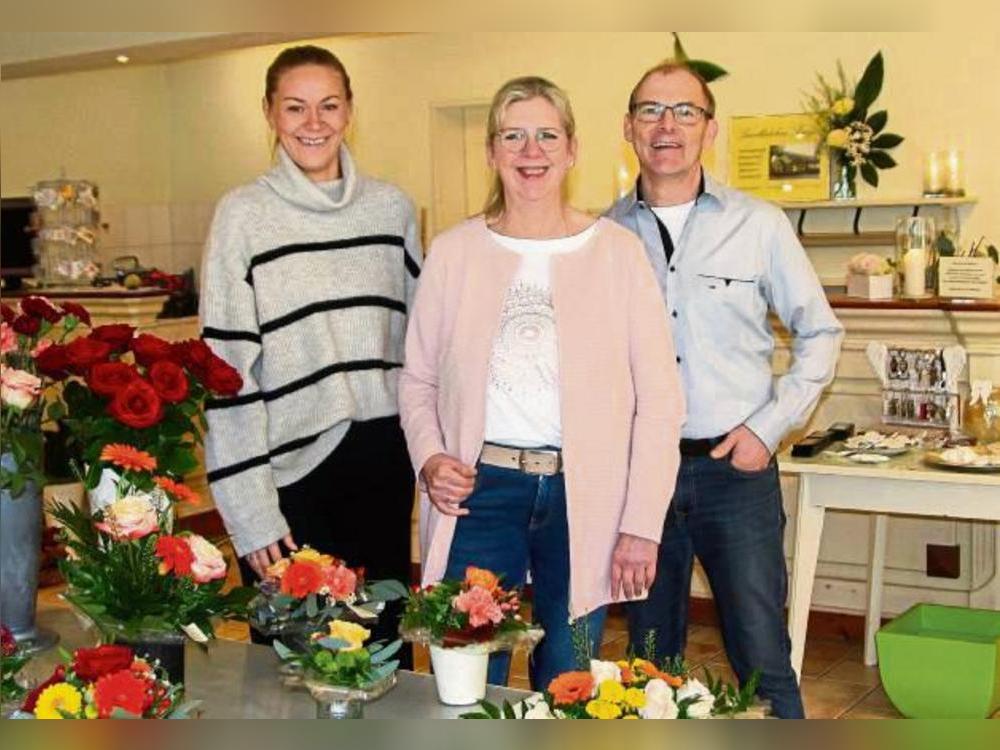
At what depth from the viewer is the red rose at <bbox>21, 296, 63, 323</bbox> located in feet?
6.07

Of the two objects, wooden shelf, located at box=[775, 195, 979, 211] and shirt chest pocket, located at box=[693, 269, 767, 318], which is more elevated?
wooden shelf, located at box=[775, 195, 979, 211]

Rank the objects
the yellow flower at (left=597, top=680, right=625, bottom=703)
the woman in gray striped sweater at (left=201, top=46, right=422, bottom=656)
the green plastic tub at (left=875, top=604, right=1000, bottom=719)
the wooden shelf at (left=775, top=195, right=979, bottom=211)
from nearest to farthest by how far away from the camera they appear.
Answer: the yellow flower at (left=597, top=680, right=625, bottom=703) → the woman in gray striped sweater at (left=201, top=46, right=422, bottom=656) → the green plastic tub at (left=875, top=604, right=1000, bottom=719) → the wooden shelf at (left=775, top=195, right=979, bottom=211)

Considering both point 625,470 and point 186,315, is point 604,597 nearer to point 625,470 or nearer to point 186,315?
point 625,470

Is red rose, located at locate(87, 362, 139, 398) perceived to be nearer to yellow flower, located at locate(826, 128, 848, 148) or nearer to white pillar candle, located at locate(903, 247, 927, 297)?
white pillar candle, located at locate(903, 247, 927, 297)

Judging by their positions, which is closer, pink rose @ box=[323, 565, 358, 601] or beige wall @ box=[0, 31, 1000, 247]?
pink rose @ box=[323, 565, 358, 601]

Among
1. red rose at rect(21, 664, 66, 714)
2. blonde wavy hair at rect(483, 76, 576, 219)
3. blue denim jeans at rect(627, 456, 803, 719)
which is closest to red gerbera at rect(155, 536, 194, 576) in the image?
red rose at rect(21, 664, 66, 714)

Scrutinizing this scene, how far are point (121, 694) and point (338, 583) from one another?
633 millimetres

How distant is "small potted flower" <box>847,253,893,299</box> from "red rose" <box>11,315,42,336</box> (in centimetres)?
265

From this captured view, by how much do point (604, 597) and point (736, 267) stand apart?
1.98ft

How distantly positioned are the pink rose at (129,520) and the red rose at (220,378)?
21 centimetres

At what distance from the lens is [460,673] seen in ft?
5.05

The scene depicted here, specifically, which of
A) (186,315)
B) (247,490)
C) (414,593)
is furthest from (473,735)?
(186,315)

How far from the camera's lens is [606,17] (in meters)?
0.29

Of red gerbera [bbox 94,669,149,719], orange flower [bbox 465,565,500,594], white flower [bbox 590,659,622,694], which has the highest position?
red gerbera [bbox 94,669,149,719]
